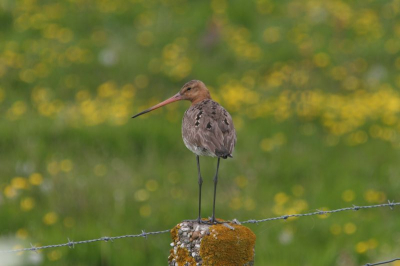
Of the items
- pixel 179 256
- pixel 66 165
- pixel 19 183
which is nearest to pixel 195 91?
pixel 179 256

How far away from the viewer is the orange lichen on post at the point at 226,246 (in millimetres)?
3742

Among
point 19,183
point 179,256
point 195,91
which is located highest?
point 195,91

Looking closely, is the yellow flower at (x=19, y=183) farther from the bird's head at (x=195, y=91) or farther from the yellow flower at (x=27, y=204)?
the bird's head at (x=195, y=91)

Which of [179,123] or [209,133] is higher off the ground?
[179,123]

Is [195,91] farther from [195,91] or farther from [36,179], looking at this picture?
[36,179]

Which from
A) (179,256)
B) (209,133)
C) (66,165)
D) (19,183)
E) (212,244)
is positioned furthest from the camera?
(66,165)

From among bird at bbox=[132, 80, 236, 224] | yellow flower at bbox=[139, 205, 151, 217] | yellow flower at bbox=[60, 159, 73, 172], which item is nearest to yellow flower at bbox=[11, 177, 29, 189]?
yellow flower at bbox=[60, 159, 73, 172]

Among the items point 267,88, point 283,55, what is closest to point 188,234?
point 267,88

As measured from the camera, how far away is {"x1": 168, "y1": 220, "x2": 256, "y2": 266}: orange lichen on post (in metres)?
3.75

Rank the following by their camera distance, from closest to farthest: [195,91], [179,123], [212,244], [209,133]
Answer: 1. [212,244]
2. [209,133]
3. [195,91]
4. [179,123]

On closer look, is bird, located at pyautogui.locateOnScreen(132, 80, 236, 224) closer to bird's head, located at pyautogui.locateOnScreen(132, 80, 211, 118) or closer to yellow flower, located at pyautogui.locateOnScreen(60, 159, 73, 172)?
bird's head, located at pyautogui.locateOnScreen(132, 80, 211, 118)

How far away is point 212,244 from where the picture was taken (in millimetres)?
3738

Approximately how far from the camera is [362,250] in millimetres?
7062

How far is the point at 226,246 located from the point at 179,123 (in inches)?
256
